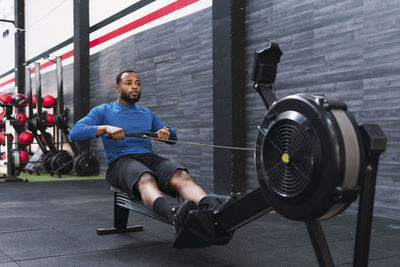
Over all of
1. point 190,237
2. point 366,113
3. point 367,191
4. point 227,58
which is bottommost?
point 190,237

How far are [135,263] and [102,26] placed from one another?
20.5 feet

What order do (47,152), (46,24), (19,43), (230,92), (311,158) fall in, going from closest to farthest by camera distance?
(311,158) < (230,92) < (47,152) < (46,24) < (19,43)

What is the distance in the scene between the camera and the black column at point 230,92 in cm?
487

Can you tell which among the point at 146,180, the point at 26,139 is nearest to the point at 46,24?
the point at 26,139

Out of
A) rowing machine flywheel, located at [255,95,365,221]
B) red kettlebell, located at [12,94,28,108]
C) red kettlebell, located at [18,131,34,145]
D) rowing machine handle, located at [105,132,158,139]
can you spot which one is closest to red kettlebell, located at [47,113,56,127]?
red kettlebell, located at [12,94,28,108]

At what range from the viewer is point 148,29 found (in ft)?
21.6

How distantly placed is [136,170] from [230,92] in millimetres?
2543

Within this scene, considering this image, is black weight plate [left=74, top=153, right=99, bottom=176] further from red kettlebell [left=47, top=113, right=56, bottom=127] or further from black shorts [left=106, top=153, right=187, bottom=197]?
black shorts [left=106, top=153, right=187, bottom=197]

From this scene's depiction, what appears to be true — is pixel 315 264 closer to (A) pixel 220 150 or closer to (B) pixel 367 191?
(B) pixel 367 191

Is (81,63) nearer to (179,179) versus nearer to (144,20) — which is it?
(144,20)

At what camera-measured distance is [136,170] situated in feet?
8.21

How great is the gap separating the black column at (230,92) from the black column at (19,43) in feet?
25.3

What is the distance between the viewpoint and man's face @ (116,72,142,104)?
282 cm

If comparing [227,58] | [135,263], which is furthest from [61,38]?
[135,263]
